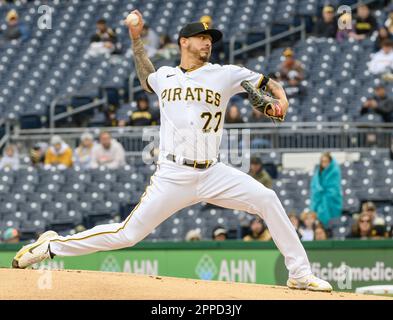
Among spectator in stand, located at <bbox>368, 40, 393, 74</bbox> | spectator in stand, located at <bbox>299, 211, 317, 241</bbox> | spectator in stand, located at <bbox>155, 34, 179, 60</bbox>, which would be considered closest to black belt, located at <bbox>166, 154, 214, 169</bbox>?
spectator in stand, located at <bbox>299, 211, 317, 241</bbox>

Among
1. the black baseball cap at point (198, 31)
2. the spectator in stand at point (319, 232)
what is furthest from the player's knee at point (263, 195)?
the spectator in stand at point (319, 232)

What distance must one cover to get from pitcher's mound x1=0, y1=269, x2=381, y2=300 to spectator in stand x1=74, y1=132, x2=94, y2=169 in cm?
851

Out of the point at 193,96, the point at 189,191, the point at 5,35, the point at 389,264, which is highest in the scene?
the point at 5,35

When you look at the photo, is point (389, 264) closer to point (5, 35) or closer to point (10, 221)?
point (10, 221)

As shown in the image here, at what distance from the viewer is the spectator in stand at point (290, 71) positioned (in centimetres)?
1789

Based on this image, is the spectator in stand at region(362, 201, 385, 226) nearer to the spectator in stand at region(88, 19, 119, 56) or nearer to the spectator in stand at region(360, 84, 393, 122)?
the spectator in stand at region(360, 84, 393, 122)

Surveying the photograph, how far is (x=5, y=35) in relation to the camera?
2175 centimetres

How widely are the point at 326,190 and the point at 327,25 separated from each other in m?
5.14

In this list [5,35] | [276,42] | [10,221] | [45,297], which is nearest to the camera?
[45,297]

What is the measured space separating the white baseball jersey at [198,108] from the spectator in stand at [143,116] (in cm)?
906

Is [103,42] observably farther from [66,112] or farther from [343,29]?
[343,29]

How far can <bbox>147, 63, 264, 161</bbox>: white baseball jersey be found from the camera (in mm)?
8367

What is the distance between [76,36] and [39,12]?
1.22 m

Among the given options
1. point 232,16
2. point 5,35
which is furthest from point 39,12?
point 232,16
